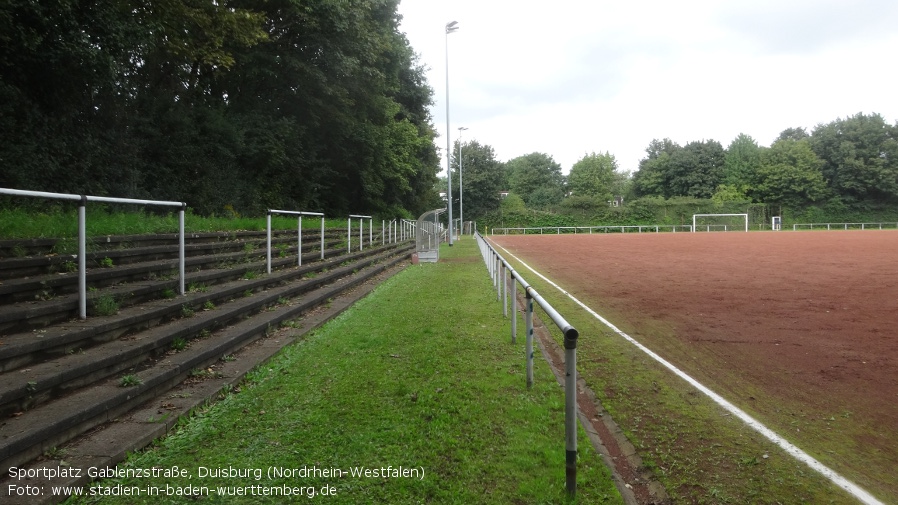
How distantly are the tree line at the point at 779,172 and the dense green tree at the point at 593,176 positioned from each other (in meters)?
11.3

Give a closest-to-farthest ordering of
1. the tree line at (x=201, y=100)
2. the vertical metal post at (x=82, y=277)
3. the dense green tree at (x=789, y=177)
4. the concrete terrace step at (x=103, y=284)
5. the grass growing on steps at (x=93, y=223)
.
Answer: the concrete terrace step at (x=103, y=284) → the vertical metal post at (x=82, y=277) → the grass growing on steps at (x=93, y=223) → the tree line at (x=201, y=100) → the dense green tree at (x=789, y=177)

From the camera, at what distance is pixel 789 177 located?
66625mm

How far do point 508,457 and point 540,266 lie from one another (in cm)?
1579

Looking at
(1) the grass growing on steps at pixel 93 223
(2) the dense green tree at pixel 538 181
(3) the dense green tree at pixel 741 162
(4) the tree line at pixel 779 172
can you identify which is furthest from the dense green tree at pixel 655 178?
(1) the grass growing on steps at pixel 93 223

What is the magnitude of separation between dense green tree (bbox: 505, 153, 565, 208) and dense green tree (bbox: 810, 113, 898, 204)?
3959 cm

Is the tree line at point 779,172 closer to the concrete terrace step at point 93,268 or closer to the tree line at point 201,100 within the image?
the tree line at point 201,100

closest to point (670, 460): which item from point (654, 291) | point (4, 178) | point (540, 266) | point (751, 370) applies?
point (751, 370)

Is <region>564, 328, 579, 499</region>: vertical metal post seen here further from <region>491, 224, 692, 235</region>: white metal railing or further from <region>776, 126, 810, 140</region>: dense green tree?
<region>776, 126, 810, 140</region>: dense green tree

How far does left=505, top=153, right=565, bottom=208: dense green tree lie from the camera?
97569 millimetres

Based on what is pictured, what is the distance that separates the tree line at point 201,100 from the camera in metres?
10.7

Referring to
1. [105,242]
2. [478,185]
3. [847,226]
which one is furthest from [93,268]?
[847,226]

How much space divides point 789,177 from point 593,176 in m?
33.5

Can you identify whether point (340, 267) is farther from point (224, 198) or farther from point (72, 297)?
point (72, 297)

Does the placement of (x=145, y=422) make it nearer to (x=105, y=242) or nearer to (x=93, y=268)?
(x=93, y=268)
